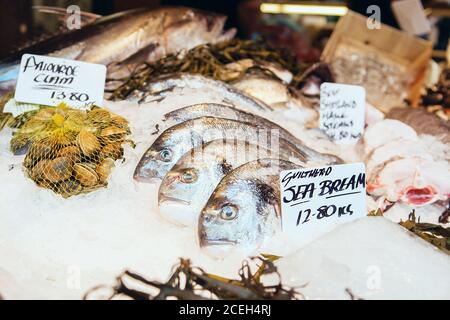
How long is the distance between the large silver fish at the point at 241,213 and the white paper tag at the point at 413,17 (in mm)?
3220

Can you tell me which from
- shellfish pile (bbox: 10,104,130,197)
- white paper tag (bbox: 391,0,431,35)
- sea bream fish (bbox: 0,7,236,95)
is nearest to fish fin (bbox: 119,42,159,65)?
sea bream fish (bbox: 0,7,236,95)

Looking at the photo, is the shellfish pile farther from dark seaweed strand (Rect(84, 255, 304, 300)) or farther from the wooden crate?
the wooden crate

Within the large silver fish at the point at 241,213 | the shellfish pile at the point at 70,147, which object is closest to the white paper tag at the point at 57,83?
the shellfish pile at the point at 70,147

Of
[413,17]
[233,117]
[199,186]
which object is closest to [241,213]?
[199,186]

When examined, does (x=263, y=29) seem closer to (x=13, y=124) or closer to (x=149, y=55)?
(x=149, y=55)

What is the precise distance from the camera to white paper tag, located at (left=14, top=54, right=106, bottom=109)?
242 centimetres

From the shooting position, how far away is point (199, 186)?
181 cm

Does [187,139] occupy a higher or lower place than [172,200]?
higher

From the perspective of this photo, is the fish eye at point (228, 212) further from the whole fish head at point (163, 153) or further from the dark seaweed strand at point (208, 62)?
the dark seaweed strand at point (208, 62)

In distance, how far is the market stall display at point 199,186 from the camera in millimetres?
1621

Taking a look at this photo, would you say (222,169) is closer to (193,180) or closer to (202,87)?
(193,180)

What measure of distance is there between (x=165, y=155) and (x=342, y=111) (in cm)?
123

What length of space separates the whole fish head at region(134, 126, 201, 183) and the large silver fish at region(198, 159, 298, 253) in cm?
29

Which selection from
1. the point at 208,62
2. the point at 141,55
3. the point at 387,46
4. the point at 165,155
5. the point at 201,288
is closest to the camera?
the point at 201,288
